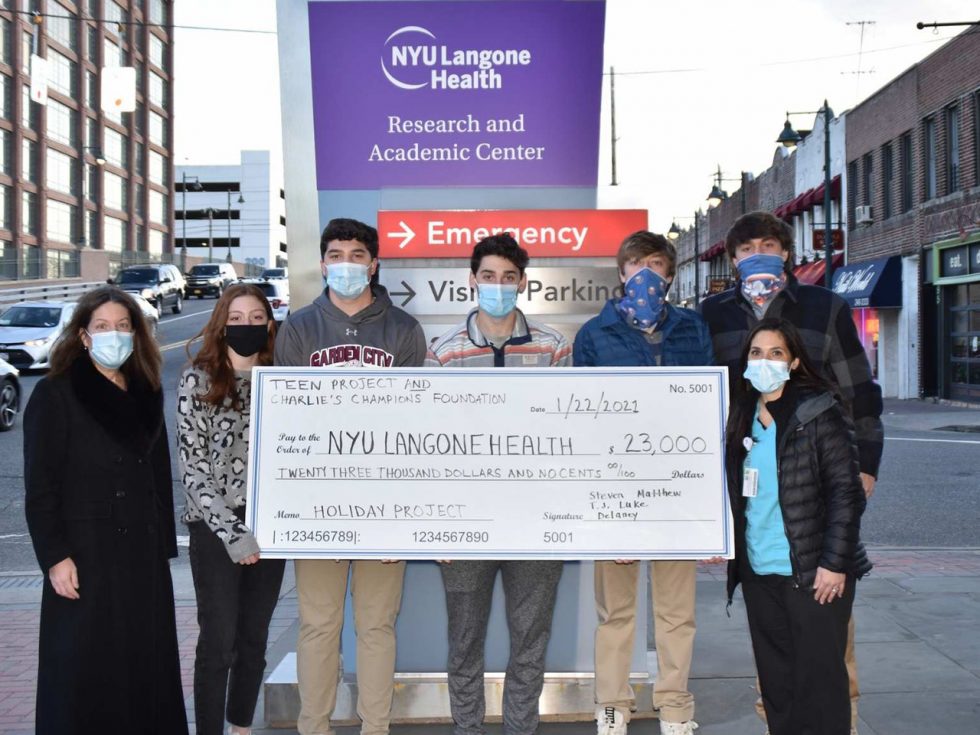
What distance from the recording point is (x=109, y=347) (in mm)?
4234

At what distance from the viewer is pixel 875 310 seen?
30.7 metres

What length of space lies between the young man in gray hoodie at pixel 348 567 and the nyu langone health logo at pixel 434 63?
4.28 feet

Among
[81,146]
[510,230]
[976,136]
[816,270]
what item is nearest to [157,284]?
[816,270]

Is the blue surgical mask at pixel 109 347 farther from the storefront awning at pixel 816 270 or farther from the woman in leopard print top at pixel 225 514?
the storefront awning at pixel 816 270

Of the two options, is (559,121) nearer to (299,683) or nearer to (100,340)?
(100,340)

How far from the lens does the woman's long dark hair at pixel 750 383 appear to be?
13.7 ft

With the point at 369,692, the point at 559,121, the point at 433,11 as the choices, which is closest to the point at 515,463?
the point at 369,692

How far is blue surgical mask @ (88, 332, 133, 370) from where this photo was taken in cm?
423

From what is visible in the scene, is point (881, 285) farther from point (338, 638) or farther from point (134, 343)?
point (134, 343)

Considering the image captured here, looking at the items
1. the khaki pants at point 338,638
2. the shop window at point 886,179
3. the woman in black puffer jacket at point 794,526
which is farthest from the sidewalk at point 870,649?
the shop window at point 886,179

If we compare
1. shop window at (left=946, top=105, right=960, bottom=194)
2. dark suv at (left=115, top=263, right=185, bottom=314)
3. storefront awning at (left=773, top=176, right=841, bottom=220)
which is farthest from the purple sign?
dark suv at (left=115, top=263, right=185, bottom=314)

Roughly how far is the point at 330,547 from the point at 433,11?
2.94m

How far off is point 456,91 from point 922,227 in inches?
954

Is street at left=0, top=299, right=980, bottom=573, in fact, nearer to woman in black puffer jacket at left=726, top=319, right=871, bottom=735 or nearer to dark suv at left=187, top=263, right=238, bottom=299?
woman in black puffer jacket at left=726, top=319, right=871, bottom=735
